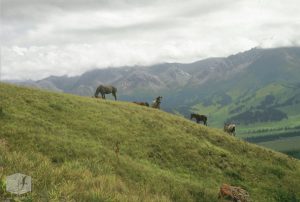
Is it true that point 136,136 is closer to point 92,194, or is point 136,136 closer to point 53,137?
point 53,137

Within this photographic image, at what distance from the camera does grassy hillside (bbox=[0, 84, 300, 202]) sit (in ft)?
92.6

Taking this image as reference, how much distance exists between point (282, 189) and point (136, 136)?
47.0ft

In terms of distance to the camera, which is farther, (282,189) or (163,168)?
(282,189)

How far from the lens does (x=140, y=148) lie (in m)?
38.0

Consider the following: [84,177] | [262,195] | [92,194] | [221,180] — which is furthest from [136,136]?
[92,194]

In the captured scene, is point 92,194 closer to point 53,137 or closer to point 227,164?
point 53,137

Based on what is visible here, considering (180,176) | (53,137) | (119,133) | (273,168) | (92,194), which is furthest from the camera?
(273,168)

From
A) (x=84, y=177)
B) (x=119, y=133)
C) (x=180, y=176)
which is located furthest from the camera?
(x=119, y=133)

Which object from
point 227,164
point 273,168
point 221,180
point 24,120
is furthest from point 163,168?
point 273,168

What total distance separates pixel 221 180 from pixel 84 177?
23918 mm

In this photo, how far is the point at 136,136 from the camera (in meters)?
40.9

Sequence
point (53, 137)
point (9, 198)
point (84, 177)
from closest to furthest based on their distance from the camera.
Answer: point (9, 198), point (84, 177), point (53, 137)

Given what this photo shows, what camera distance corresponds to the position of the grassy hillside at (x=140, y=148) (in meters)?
28.2

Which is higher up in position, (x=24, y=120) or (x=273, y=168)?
(x=24, y=120)
